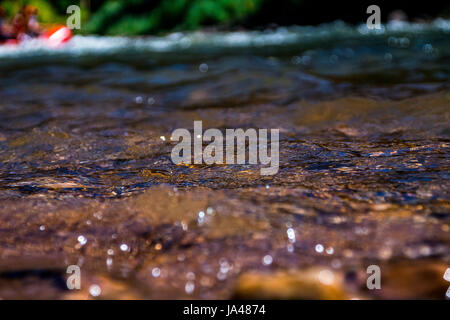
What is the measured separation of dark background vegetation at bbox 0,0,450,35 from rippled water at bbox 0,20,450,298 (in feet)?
33.7

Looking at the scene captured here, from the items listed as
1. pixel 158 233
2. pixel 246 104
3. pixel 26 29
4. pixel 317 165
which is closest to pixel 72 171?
pixel 158 233

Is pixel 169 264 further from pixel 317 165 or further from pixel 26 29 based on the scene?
pixel 26 29

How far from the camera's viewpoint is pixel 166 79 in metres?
4.86

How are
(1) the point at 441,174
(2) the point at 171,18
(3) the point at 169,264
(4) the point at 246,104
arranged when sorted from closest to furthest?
(3) the point at 169,264
(1) the point at 441,174
(4) the point at 246,104
(2) the point at 171,18

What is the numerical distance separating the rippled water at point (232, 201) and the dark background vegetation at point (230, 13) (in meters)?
10.3

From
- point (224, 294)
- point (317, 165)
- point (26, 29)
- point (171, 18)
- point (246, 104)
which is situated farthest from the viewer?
point (171, 18)

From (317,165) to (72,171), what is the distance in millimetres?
1134

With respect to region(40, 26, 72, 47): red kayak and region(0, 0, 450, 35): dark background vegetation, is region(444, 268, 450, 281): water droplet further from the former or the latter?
region(0, 0, 450, 35): dark background vegetation

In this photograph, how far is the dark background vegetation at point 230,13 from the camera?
1271cm

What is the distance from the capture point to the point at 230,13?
13664 mm

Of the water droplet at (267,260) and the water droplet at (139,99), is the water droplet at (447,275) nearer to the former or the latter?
the water droplet at (267,260)

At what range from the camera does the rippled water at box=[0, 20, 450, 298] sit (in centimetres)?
111

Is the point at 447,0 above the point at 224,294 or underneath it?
above

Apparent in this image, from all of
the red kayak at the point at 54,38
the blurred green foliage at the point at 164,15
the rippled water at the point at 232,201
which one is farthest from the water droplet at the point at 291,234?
the blurred green foliage at the point at 164,15
